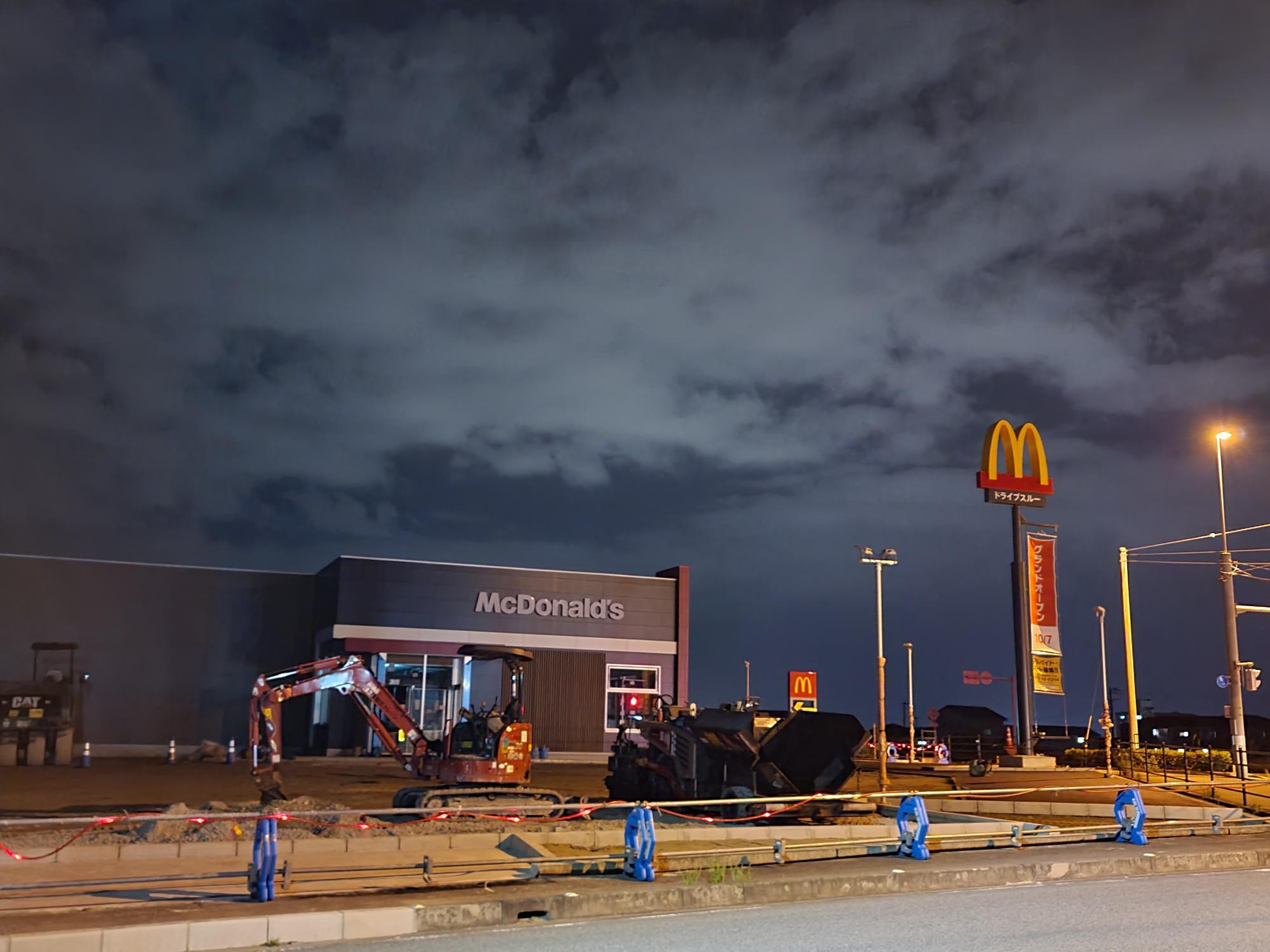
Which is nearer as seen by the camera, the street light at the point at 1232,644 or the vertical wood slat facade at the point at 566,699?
the street light at the point at 1232,644

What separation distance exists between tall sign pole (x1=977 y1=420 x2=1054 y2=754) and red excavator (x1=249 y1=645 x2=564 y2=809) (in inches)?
952

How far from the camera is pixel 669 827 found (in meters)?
17.9

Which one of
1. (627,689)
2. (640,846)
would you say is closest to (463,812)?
(640,846)

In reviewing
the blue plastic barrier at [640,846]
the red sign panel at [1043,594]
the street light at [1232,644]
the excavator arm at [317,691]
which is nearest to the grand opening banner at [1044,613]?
the red sign panel at [1043,594]

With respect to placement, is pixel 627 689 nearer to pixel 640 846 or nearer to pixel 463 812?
pixel 463 812

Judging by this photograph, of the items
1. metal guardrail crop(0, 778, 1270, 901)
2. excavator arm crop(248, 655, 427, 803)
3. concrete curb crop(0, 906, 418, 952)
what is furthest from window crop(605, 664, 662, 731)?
concrete curb crop(0, 906, 418, 952)

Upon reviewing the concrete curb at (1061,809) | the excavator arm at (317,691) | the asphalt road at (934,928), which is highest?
the excavator arm at (317,691)

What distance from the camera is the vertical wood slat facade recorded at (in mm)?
42906

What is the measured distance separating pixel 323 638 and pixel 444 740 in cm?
2273

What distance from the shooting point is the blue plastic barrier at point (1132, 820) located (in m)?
16.4

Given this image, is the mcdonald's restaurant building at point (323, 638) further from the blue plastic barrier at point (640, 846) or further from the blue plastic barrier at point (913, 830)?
the blue plastic barrier at point (640, 846)

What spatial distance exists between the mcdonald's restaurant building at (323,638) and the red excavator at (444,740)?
17.4 m

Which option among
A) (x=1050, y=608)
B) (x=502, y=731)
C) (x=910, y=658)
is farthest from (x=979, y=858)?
(x=910, y=658)

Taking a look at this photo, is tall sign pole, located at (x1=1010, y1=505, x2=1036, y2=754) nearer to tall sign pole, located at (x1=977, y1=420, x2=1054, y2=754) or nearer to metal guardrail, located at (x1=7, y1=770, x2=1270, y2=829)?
tall sign pole, located at (x1=977, y1=420, x2=1054, y2=754)
